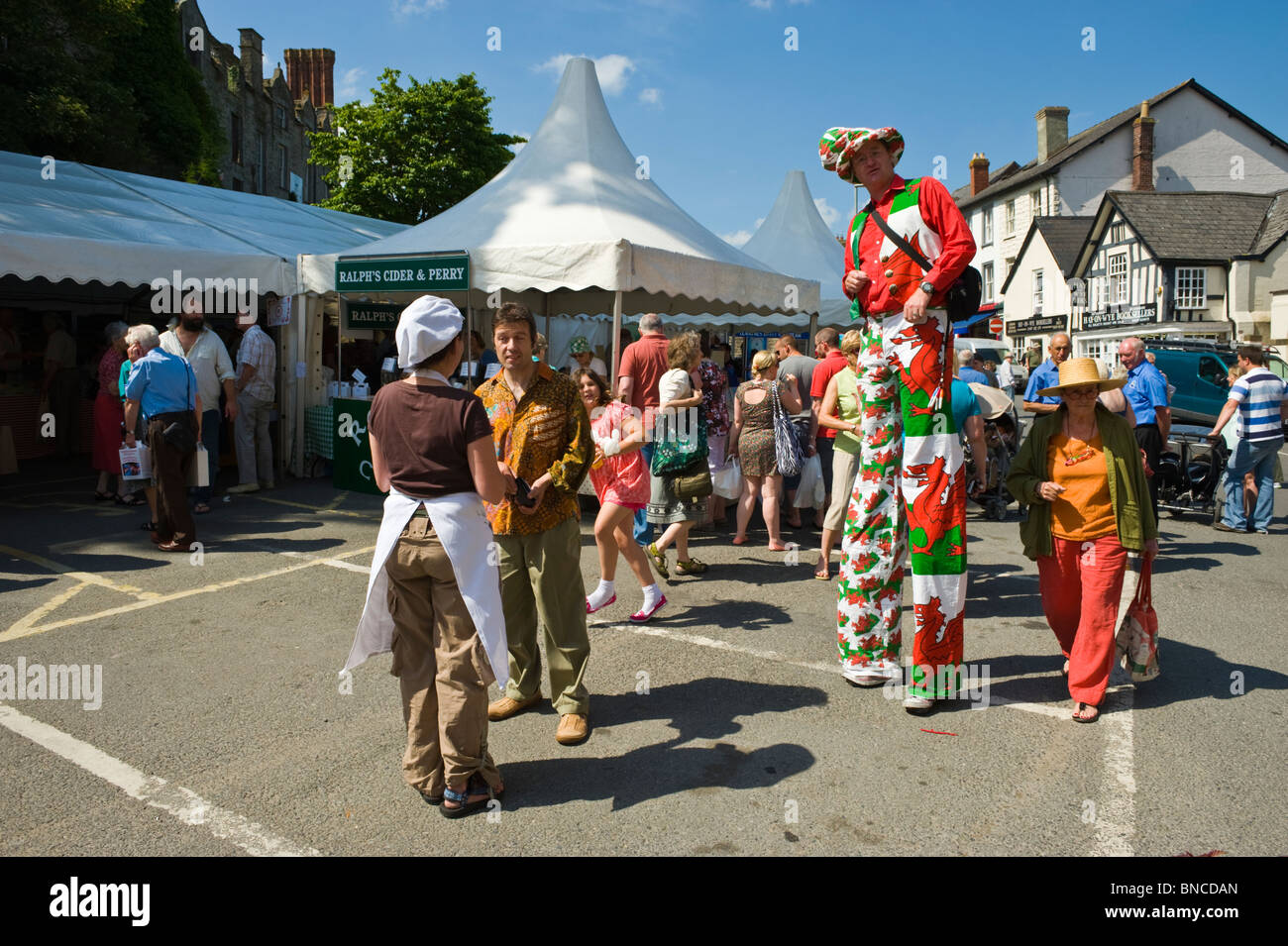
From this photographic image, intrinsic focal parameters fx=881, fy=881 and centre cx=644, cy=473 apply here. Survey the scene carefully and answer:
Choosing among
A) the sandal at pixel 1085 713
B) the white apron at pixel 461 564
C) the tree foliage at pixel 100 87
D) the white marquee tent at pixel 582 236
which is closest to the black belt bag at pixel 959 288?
the sandal at pixel 1085 713

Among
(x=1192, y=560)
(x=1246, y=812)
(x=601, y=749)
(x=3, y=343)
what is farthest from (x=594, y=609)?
(x=3, y=343)

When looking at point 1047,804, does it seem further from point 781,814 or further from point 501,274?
point 501,274

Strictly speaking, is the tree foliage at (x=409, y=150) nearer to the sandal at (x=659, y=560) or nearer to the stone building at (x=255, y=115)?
the stone building at (x=255, y=115)

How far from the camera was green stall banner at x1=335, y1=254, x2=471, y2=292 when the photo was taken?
31.5 feet

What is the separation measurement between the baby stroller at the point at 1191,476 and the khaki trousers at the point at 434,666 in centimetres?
913

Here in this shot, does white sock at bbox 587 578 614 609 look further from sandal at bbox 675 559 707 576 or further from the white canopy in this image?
the white canopy

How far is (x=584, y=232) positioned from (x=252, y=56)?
37889 mm

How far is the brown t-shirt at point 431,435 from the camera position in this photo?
123 inches

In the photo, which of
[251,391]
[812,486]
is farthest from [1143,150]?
[251,391]

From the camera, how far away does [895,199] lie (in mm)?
4293

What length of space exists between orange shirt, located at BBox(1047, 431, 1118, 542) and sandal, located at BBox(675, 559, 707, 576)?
3.14 metres

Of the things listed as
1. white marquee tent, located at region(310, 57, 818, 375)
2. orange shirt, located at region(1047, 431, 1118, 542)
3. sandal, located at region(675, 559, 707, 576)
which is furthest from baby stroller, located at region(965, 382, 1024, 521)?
orange shirt, located at region(1047, 431, 1118, 542)

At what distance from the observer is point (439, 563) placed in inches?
124
